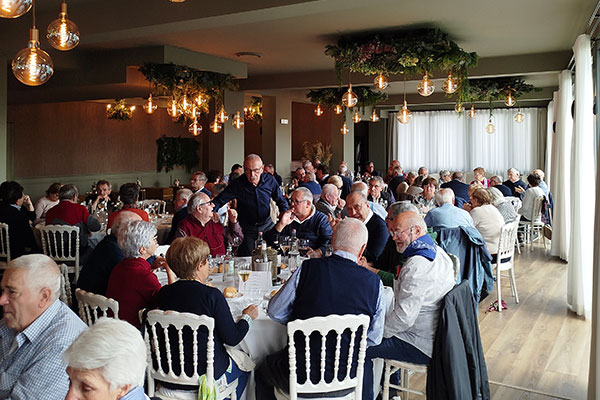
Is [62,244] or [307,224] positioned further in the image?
[62,244]

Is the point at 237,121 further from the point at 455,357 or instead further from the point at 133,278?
the point at 455,357

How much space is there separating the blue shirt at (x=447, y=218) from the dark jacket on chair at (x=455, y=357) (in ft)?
8.56

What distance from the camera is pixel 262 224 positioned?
616 cm

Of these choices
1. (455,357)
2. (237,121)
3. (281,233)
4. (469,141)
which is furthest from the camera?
(469,141)

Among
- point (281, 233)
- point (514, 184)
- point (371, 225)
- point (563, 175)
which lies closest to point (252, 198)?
point (281, 233)

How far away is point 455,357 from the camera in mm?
3213

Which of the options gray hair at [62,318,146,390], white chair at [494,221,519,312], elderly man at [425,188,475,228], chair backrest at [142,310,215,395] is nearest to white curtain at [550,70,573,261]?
white chair at [494,221,519,312]

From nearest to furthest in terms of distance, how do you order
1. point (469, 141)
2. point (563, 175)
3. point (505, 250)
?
point (505, 250)
point (563, 175)
point (469, 141)

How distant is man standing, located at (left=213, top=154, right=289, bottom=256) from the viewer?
6094 mm

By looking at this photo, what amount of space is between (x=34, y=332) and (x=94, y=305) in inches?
31.5

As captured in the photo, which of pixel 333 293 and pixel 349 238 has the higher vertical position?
pixel 349 238

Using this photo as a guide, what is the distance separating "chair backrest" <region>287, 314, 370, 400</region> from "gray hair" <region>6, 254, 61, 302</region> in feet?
3.59

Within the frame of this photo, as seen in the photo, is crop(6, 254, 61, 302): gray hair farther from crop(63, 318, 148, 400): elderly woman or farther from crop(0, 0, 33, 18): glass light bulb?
crop(0, 0, 33, 18): glass light bulb

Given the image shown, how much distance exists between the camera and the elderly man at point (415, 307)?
331 centimetres
